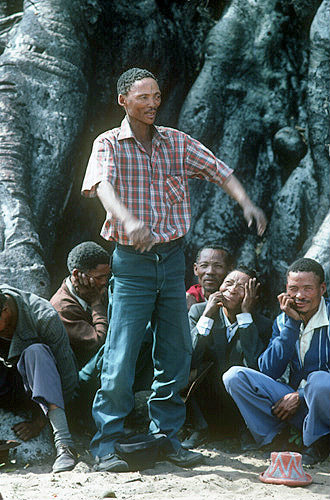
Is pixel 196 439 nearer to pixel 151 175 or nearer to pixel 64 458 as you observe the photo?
pixel 64 458

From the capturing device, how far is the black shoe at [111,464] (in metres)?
4.16

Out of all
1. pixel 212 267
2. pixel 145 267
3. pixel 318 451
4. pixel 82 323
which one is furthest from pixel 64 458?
pixel 212 267

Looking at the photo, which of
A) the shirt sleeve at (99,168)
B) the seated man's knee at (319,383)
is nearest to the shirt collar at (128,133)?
the shirt sleeve at (99,168)

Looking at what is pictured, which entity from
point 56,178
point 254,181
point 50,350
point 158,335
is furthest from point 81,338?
point 254,181

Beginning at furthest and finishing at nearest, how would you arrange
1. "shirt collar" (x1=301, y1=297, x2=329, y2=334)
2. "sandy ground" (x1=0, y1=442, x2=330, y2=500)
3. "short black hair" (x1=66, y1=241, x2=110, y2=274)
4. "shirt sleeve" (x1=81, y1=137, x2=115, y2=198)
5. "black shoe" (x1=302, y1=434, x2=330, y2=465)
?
"short black hair" (x1=66, y1=241, x2=110, y2=274) < "shirt collar" (x1=301, y1=297, x2=329, y2=334) < "black shoe" (x1=302, y1=434, x2=330, y2=465) < "shirt sleeve" (x1=81, y1=137, x2=115, y2=198) < "sandy ground" (x1=0, y1=442, x2=330, y2=500)

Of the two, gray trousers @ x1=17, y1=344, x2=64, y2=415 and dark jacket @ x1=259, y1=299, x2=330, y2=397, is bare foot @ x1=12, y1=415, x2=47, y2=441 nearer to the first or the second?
gray trousers @ x1=17, y1=344, x2=64, y2=415

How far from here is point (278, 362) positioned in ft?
15.6

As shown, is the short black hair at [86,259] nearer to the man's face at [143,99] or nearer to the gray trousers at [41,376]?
the gray trousers at [41,376]

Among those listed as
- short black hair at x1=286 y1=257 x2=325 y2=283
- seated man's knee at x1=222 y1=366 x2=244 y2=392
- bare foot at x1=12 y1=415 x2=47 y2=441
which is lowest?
bare foot at x1=12 y1=415 x2=47 y2=441

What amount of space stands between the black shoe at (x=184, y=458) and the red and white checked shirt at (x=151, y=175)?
127 cm

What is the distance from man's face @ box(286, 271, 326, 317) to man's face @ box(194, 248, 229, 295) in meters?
0.85

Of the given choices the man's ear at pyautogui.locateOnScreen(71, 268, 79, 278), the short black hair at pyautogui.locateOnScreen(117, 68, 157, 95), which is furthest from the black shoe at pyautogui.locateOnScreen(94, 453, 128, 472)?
the short black hair at pyautogui.locateOnScreen(117, 68, 157, 95)

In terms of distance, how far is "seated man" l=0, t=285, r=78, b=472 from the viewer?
4.42 m

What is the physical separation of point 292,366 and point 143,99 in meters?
2.01
